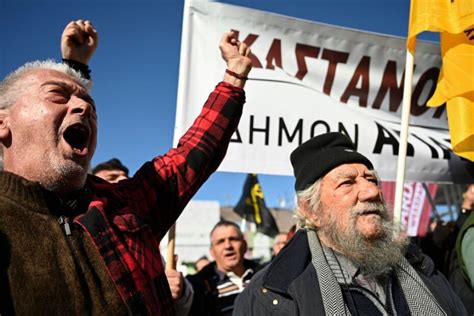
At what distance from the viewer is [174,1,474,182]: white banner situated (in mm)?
3842

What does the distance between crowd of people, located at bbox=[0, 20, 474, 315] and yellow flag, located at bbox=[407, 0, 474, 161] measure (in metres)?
0.73

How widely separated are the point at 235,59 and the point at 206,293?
2385 mm

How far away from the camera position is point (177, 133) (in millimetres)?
3480

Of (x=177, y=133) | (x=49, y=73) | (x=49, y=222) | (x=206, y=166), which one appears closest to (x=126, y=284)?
(x=49, y=222)

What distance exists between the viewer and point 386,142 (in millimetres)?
4207

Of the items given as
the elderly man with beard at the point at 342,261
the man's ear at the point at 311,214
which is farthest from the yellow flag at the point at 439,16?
the man's ear at the point at 311,214

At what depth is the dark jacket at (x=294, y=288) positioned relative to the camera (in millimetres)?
2155

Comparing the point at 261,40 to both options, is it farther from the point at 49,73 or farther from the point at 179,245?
the point at 179,245

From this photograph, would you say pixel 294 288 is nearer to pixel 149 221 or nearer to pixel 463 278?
pixel 149 221

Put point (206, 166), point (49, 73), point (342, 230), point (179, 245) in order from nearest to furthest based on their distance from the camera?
point (49, 73) < point (206, 166) < point (342, 230) < point (179, 245)

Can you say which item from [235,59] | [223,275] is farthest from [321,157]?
[223,275]

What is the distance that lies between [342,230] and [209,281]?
6.35ft

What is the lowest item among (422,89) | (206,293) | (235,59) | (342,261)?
(206,293)

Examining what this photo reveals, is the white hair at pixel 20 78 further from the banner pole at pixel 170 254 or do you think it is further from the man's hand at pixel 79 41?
the banner pole at pixel 170 254
